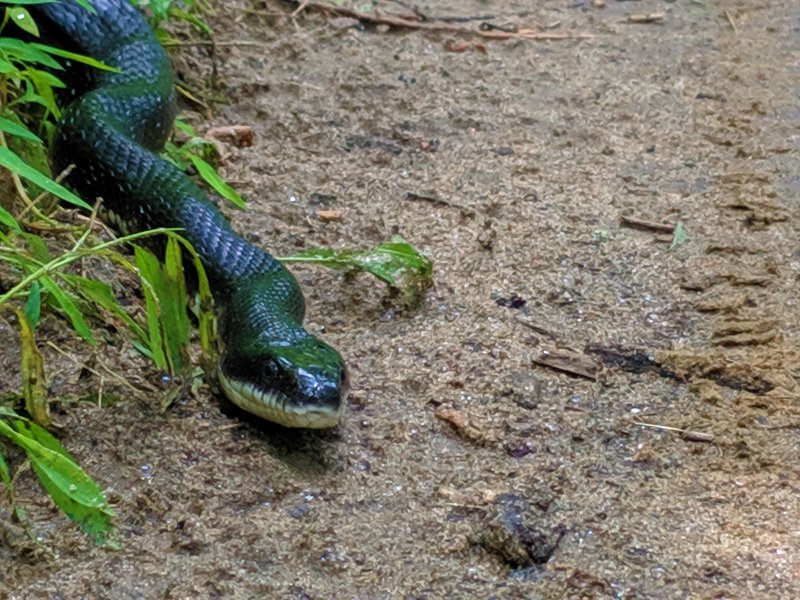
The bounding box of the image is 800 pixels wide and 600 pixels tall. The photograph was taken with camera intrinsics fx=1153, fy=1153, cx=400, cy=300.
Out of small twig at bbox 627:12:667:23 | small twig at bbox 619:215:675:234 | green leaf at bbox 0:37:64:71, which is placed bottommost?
small twig at bbox 619:215:675:234

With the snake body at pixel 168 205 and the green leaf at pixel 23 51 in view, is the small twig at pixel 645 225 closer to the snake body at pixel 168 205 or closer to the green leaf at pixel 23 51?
the snake body at pixel 168 205

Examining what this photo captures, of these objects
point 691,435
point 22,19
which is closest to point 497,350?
point 691,435

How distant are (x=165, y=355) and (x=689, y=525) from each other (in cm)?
130

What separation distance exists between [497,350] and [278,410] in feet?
2.58

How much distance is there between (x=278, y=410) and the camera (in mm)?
2873

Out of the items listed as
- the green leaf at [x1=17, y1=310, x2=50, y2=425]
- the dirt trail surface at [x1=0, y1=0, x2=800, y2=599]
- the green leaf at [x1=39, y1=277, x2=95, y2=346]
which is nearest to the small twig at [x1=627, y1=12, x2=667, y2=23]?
the dirt trail surface at [x1=0, y1=0, x2=800, y2=599]

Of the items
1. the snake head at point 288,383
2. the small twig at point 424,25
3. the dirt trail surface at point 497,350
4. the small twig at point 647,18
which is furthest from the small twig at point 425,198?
the small twig at point 647,18

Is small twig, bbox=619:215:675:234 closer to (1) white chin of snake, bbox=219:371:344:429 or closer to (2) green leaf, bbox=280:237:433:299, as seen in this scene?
(2) green leaf, bbox=280:237:433:299

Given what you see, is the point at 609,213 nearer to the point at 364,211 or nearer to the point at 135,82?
the point at 364,211

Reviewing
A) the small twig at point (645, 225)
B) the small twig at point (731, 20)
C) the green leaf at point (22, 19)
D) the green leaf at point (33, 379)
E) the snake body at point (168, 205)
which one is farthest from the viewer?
the small twig at point (731, 20)

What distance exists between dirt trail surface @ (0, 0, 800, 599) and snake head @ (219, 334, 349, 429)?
8cm

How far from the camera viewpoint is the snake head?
2842mm

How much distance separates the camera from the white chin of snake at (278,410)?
112 inches

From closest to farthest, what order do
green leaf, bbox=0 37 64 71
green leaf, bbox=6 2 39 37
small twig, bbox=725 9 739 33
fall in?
green leaf, bbox=0 37 64 71, green leaf, bbox=6 2 39 37, small twig, bbox=725 9 739 33
